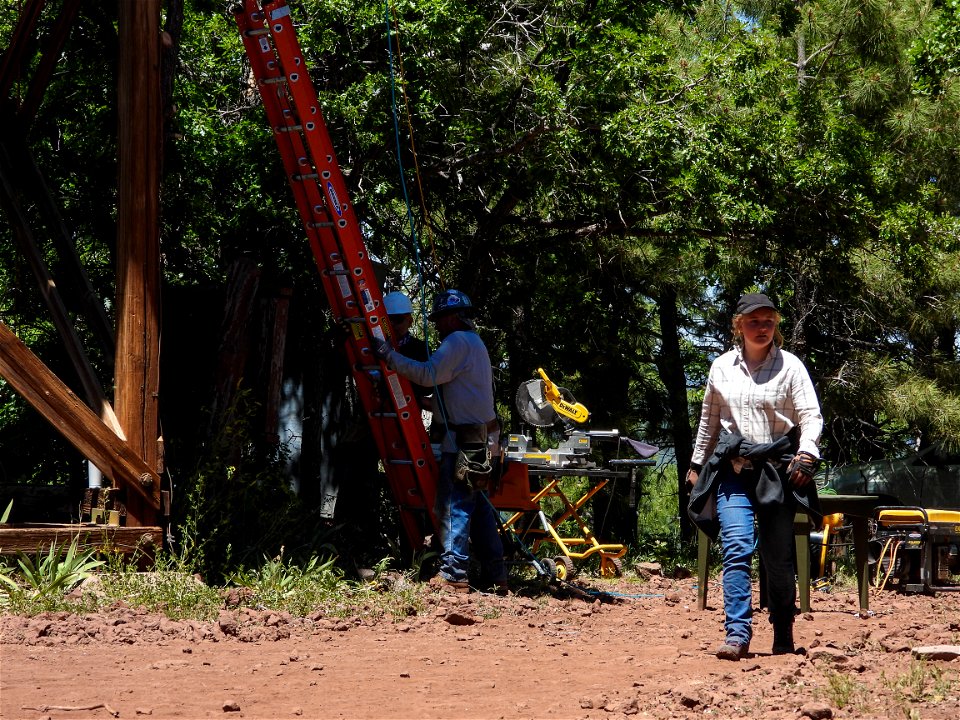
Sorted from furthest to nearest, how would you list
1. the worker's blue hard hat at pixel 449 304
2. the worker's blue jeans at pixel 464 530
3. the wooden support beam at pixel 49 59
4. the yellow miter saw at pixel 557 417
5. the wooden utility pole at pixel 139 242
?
the yellow miter saw at pixel 557 417 → the wooden support beam at pixel 49 59 → the worker's blue hard hat at pixel 449 304 → the worker's blue jeans at pixel 464 530 → the wooden utility pole at pixel 139 242

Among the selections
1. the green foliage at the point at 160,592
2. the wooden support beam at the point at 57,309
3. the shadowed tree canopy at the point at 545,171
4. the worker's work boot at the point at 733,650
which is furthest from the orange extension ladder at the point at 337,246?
the worker's work boot at the point at 733,650

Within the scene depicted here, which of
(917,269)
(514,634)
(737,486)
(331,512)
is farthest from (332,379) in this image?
(917,269)

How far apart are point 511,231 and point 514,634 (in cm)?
713

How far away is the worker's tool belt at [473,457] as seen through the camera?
8703mm

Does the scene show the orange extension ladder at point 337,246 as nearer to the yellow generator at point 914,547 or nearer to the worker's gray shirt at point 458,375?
the worker's gray shirt at point 458,375

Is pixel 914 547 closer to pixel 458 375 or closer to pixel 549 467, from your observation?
pixel 549 467

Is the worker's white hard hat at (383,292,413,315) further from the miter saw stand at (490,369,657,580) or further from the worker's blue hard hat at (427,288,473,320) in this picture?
the miter saw stand at (490,369,657,580)

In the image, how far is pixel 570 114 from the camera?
11.1m

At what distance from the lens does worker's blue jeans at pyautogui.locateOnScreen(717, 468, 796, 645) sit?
20.7 ft

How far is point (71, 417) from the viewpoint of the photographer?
25.8 feet

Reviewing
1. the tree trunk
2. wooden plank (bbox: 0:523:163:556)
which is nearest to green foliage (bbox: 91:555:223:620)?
wooden plank (bbox: 0:523:163:556)

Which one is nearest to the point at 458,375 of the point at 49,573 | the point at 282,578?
the point at 282,578

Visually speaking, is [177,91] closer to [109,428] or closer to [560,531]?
[109,428]

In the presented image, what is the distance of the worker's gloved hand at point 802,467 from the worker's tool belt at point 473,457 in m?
2.93
